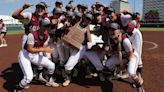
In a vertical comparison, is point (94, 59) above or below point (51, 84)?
above

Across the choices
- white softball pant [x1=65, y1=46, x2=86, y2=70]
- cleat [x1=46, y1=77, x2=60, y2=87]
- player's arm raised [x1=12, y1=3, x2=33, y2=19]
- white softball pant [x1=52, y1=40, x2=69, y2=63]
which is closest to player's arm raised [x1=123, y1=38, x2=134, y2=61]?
white softball pant [x1=65, y1=46, x2=86, y2=70]

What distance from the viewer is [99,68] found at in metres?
8.96

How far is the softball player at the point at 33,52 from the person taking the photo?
7812mm

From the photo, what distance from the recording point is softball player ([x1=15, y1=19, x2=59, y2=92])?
7.81 meters

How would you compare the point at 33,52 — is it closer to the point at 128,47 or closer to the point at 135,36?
the point at 128,47

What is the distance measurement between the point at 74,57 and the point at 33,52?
1.36m

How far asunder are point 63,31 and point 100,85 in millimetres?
1835

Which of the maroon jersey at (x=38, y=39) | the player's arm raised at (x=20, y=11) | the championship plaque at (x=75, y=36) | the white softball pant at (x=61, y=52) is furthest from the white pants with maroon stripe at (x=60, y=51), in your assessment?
the player's arm raised at (x=20, y=11)

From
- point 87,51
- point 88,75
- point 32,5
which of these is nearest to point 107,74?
point 88,75

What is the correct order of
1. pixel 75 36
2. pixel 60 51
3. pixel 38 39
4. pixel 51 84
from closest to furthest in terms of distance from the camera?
pixel 38 39 < pixel 75 36 < pixel 51 84 < pixel 60 51

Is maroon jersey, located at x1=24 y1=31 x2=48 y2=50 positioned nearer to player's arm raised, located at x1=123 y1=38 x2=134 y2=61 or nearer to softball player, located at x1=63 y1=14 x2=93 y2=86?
softball player, located at x1=63 y1=14 x2=93 y2=86

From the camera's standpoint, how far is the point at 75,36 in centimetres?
873

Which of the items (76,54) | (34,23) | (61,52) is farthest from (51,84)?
(34,23)

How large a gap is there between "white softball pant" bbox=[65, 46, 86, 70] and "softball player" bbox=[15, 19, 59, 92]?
1.97 ft
